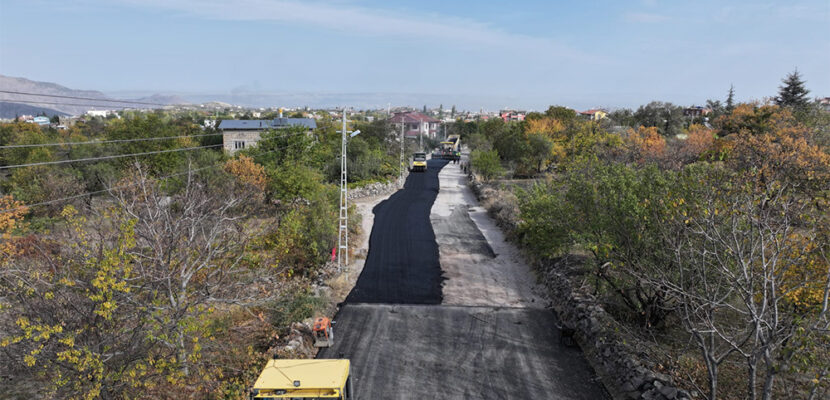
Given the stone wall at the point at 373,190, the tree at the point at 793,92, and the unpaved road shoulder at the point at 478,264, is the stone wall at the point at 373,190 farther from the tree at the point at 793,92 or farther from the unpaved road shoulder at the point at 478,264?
the tree at the point at 793,92

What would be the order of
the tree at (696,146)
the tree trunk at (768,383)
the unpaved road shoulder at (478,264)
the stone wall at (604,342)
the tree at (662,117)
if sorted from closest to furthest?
the tree trunk at (768,383), the stone wall at (604,342), the unpaved road shoulder at (478,264), the tree at (696,146), the tree at (662,117)

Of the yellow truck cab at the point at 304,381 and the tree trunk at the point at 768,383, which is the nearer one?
the tree trunk at the point at 768,383

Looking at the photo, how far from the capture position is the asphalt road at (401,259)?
63.3ft

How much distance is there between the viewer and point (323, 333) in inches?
593

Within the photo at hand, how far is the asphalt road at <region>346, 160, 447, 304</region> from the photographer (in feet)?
63.3

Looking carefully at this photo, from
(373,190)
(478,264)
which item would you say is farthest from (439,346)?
(373,190)

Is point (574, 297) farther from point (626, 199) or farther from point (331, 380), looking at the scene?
point (331, 380)

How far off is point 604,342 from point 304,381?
30.5ft

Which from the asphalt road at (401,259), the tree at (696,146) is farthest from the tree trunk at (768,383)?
the tree at (696,146)

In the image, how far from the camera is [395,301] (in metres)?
18.6

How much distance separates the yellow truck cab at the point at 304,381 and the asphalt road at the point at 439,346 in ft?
8.82

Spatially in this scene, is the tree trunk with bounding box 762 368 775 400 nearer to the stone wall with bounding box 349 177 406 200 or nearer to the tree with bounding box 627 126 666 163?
the stone wall with bounding box 349 177 406 200

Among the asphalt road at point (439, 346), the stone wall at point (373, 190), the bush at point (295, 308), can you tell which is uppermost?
the stone wall at point (373, 190)

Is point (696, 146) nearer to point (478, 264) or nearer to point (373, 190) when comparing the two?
point (373, 190)
